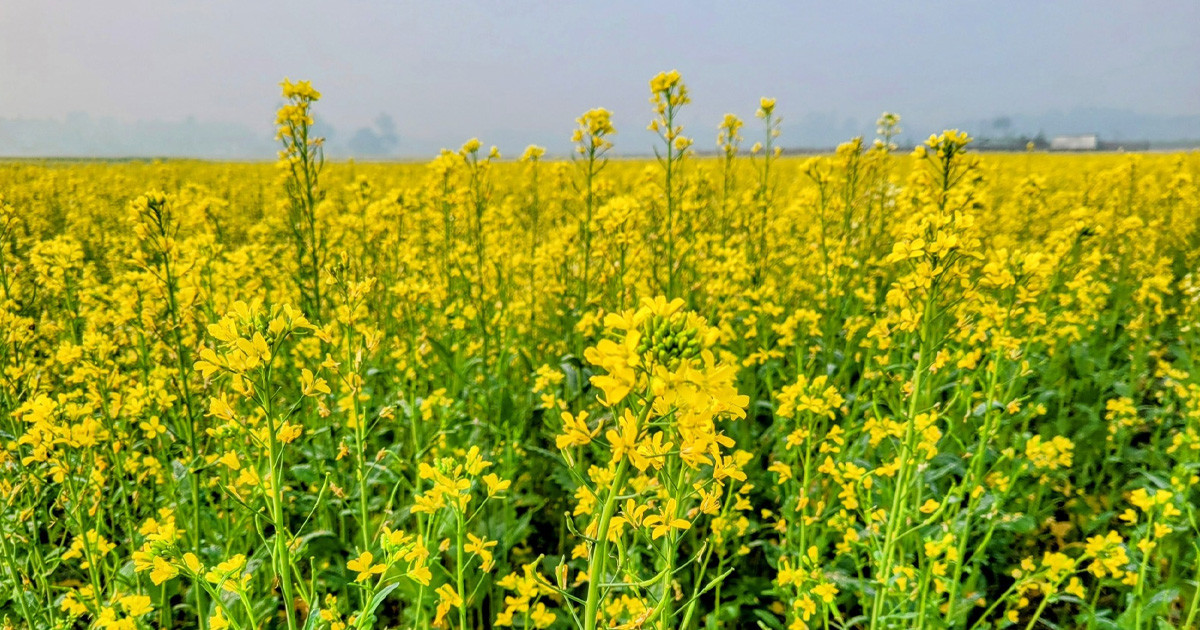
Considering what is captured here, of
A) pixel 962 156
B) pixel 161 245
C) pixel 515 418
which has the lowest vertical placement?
pixel 515 418

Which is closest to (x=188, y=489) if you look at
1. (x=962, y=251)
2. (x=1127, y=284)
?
(x=962, y=251)

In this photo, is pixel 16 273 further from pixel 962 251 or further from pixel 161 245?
pixel 962 251

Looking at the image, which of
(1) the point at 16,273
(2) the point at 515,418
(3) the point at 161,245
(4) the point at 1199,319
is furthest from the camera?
(4) the point at 1199,319

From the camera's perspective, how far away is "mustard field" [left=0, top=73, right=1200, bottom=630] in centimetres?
162

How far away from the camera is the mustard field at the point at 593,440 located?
5.31 feet

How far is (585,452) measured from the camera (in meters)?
3.96

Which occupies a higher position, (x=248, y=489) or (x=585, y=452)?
(x=248, y=489)

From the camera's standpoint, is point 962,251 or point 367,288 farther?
point 367,288

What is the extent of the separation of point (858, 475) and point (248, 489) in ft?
8.74

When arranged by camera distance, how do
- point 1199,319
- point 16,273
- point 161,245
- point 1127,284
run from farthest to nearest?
point 1127,284, point 1199,319, point 16,273, point 161,245

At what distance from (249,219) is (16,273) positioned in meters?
8.51

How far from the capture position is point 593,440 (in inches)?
50.4

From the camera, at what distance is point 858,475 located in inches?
100

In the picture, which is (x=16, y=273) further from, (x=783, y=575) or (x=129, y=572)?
(x=783, y=575)
